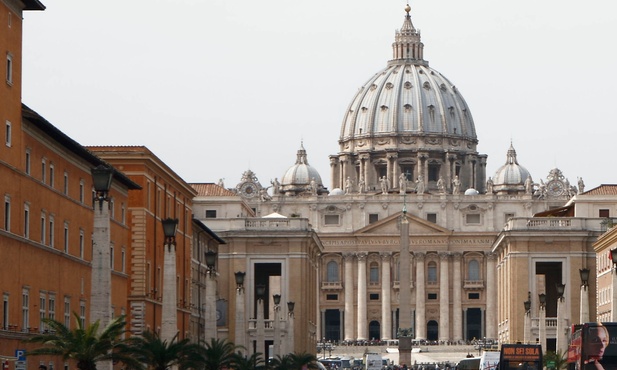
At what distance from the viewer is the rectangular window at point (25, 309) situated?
53.2 meters

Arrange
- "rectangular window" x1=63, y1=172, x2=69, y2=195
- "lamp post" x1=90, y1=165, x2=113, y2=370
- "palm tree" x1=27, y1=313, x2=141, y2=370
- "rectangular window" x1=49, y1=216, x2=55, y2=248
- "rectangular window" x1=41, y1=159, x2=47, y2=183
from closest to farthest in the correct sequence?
"lamp post" x1=90, y1=165, x2=113, y2=370 → "palm tree" x1=27, y1=313, x2=141, y2=370 → "rectangular window" x1=41, y1=159, x2=47, y2=183 → "rectangular window" x1=49, y1=216, x2=55, y2=248 → "rectangular window" x1=63, y1=172, x2=69, y2=195

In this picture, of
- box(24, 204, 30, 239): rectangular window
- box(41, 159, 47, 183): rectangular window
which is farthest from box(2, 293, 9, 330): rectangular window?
box(41, 159, 47, 183): rectangular window

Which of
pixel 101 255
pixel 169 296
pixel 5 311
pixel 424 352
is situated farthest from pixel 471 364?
pixel 101 255

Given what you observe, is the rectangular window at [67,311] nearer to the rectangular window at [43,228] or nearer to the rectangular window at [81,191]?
the rectangular window at [43,228]

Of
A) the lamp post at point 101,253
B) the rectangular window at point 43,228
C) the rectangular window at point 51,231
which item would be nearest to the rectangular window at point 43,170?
the rectangular window at point 43,228

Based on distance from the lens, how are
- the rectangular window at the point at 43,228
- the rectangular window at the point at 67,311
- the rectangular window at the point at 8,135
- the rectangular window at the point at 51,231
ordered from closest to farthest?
the rectangular window at the point at 8,135, the rectangular window at the point at 43,228, the rectangular window at the point at 51,231, the rectangular window at the point at 67,311

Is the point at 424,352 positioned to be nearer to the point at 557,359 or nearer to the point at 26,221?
the point at 557,359

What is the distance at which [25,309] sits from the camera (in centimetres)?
5356

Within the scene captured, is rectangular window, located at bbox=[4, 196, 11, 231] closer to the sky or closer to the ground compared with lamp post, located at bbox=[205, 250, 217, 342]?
closer to the sky

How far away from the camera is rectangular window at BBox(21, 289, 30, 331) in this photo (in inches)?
2093

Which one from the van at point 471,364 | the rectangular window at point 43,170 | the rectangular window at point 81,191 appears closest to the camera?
the rectangular window at point 43,170

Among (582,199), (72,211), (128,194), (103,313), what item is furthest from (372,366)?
(103,313)

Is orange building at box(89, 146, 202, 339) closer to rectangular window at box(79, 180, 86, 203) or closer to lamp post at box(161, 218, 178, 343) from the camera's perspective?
rectangular window at box(79, 180, 86, 203)

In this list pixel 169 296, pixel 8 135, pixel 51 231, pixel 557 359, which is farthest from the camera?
pixel 557 359
